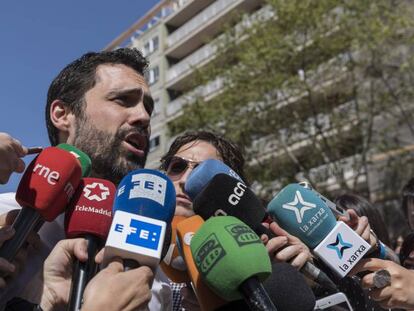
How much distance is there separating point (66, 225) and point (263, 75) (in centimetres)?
1189

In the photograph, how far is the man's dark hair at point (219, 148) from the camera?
109 inches

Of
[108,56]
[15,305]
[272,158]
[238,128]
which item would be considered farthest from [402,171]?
[15,305]

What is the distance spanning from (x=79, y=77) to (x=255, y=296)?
139 cm

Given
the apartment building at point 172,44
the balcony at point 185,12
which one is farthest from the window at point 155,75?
the balcony at point 185,12

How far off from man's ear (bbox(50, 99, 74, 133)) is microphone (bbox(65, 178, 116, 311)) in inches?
24.8

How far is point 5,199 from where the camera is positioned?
2.07m

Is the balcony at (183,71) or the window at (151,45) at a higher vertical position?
the window at (151,45)

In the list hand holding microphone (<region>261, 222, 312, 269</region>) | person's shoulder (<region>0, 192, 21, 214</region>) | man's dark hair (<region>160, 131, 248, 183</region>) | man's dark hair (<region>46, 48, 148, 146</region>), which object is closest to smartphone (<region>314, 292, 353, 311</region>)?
hand holding microphone (<region>261, 222, 312, 269</region>)

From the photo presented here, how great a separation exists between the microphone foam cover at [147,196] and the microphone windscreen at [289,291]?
0.38 m

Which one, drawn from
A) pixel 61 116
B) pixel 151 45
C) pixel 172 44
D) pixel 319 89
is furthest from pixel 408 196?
pixel 151 45

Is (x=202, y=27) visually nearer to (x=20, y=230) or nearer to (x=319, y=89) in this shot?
(x=319, y=89)

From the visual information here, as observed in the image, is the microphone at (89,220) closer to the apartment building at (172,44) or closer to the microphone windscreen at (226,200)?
the microphone windscreen at (226,200)

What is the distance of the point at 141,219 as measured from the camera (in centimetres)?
145

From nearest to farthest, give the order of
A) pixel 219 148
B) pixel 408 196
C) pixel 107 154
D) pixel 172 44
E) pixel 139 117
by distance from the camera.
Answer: pixel 107 154 → pixel 139 117 → pixel 219 148 → pixel 408 196 → pixel 172 44
